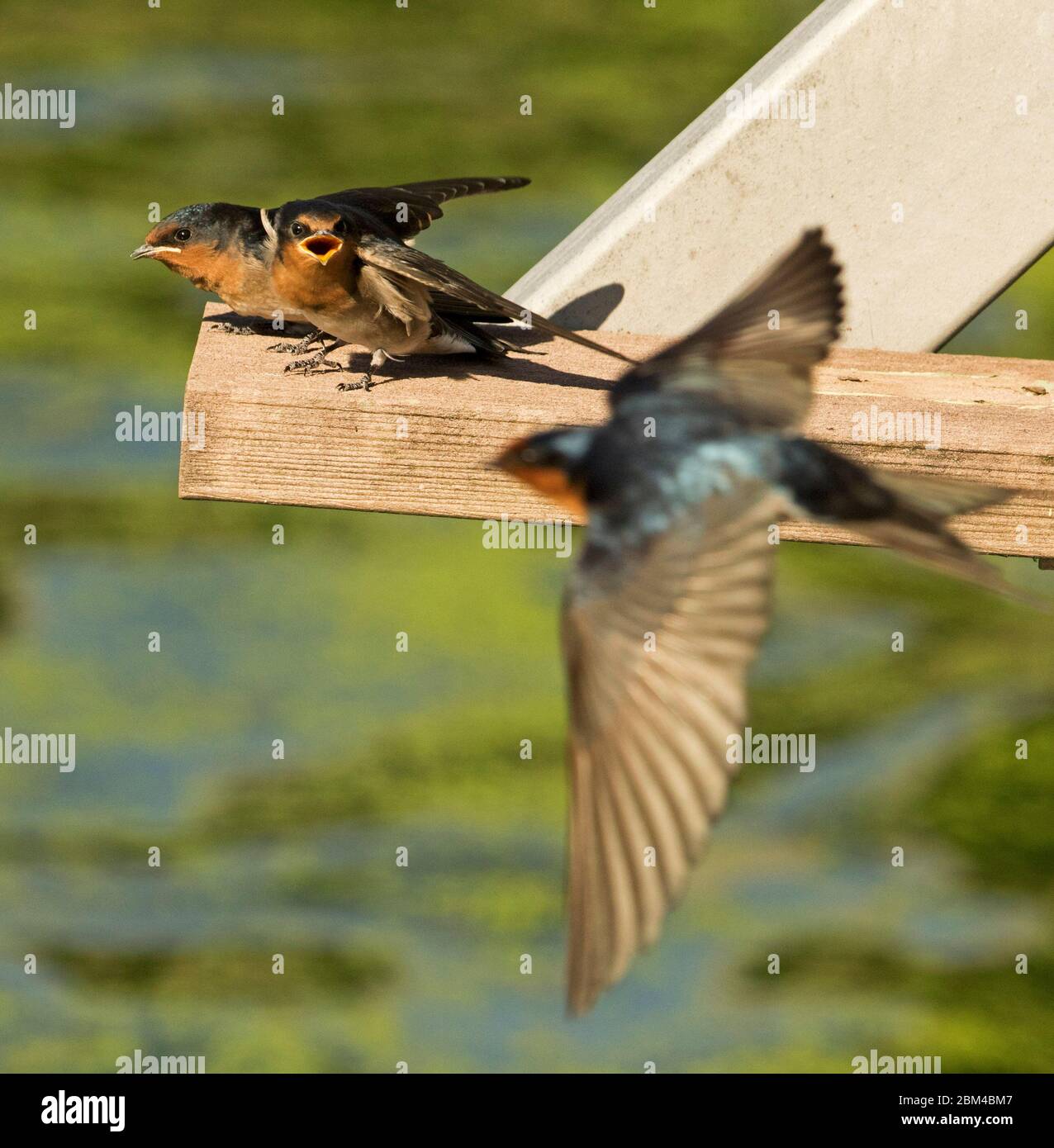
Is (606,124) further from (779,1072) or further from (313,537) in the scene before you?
(779,1072)

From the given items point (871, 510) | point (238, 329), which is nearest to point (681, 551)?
point (871, 510)

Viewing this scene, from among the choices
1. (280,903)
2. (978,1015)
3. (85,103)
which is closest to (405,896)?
(280,903)

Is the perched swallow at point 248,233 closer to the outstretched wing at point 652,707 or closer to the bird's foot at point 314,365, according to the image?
the bird's foot at point 314,365

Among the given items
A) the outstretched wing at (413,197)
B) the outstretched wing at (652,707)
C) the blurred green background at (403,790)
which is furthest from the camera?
the blurred green background at (403,790)

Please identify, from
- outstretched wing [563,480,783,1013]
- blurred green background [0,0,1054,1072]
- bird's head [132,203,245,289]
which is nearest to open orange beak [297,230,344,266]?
bird's head [132,203,245,289]

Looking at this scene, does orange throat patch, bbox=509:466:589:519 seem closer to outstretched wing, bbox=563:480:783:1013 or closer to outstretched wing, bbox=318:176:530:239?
outstretched wing, bbox=563:480:783:1013

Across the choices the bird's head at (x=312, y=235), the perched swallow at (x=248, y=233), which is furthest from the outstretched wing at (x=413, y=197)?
the bird's head at (x=312, y=235)
